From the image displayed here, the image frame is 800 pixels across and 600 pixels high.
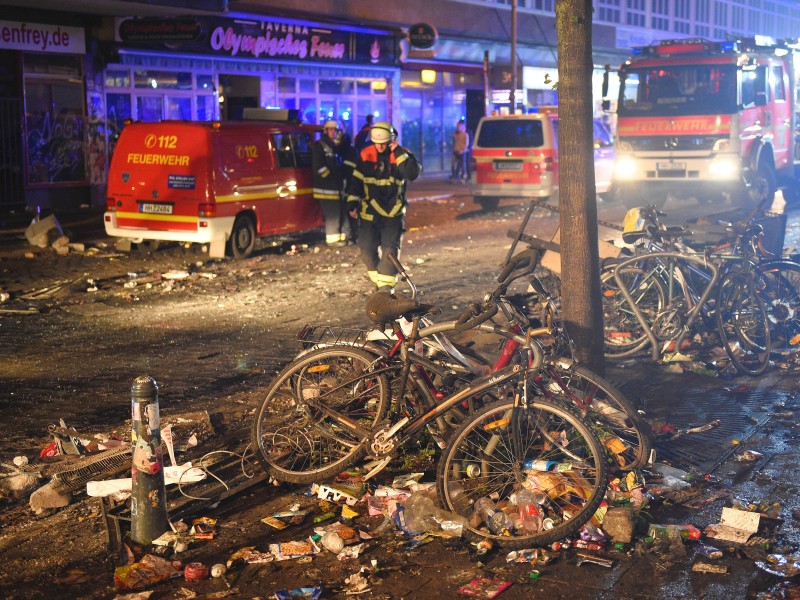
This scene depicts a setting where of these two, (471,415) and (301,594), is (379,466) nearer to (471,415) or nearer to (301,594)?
(471,415)

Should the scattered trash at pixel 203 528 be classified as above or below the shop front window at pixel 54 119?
below

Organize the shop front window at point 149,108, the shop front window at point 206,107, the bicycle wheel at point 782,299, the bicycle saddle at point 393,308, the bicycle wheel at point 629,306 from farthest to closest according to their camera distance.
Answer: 1. the shop front window at point 206,107
2. the shop front window at point 149,108
3. the bicycle wheel at point 782,299
4. the bicycle wheel at point 629,306
5. the bicycle saddle at point 393,308

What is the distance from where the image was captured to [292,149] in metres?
15.9

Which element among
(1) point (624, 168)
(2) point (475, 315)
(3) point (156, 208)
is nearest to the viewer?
(2) point (475, 315)

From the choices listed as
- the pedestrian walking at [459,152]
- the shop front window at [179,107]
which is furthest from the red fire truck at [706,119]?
the shop front window at [179,107]

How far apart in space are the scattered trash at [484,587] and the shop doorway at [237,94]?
857 inches

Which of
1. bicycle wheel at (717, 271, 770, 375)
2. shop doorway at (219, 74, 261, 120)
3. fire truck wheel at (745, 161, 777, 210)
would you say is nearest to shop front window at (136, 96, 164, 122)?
shop doorway at (219, 74, 261, 120)

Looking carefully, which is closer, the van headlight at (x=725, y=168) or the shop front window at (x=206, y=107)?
the van headlight at (x=725, y=168)

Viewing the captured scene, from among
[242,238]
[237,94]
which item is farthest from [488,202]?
[242,238]

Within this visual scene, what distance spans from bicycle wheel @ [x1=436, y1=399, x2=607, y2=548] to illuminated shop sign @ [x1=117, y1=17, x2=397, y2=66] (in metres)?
16.4

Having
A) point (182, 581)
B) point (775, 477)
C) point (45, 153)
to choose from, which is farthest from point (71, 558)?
point (45, 153)

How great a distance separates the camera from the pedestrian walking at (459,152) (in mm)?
30047

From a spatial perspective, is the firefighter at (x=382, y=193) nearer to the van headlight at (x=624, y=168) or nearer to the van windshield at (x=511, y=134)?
the van windshield at (x=511, y=134)

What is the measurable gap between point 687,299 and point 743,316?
52 cm
